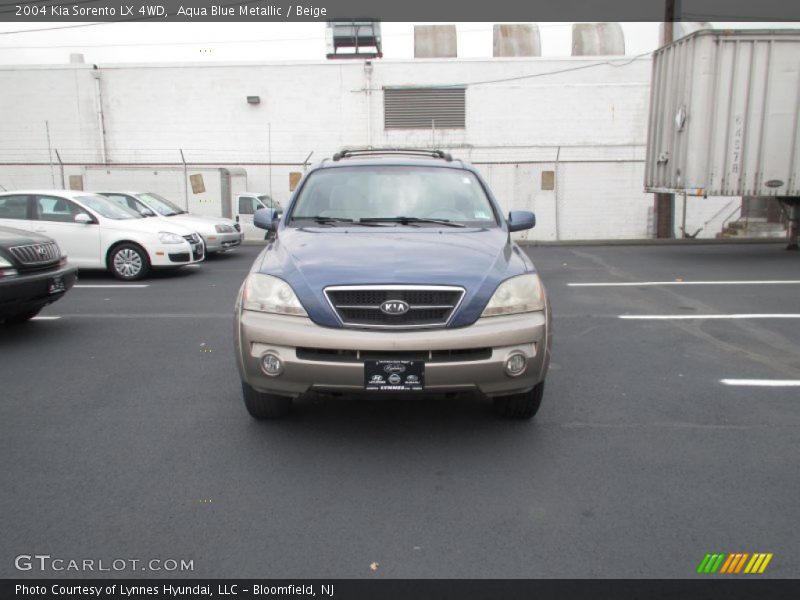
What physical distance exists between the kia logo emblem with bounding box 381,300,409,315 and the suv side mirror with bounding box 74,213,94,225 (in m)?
8.63

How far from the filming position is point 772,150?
12617mm

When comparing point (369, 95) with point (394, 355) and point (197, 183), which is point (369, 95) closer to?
point (197, 183)

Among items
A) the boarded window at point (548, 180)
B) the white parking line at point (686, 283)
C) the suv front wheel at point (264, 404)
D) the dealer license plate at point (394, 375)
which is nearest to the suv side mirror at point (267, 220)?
the suv front wheel at point (264, 404)

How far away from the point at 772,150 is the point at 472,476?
39.0 ft

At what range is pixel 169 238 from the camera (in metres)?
11.0

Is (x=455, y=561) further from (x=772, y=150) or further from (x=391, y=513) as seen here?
(x=772, y=150)

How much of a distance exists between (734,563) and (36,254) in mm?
6521

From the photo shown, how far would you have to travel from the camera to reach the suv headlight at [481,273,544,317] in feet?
12.3

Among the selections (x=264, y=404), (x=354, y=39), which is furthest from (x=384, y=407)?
(x=354, y=39)

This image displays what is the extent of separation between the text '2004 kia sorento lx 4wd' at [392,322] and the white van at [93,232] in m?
7.28

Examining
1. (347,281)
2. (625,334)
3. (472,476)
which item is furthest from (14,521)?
(625,334)
